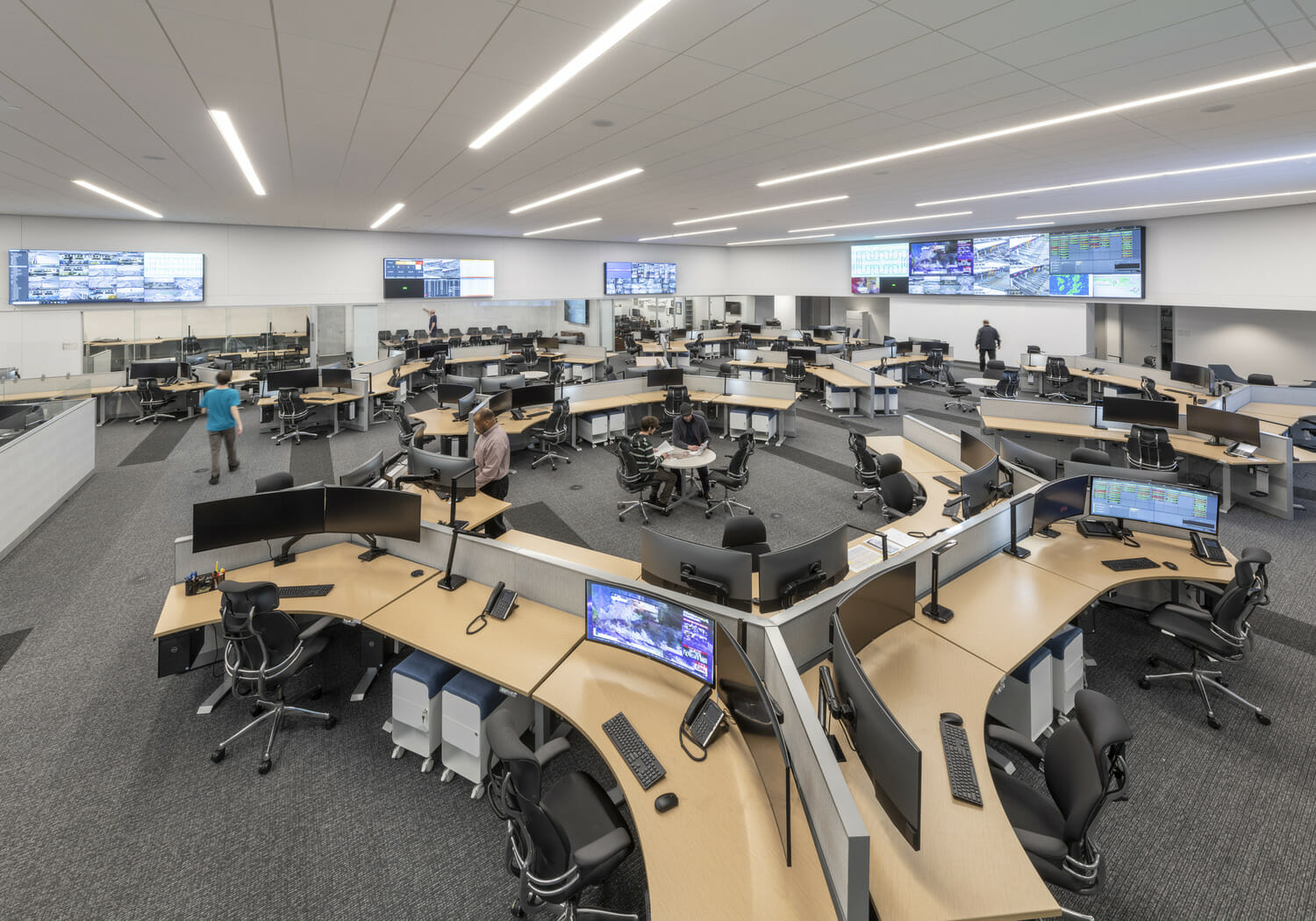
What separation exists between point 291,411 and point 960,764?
33.6ft

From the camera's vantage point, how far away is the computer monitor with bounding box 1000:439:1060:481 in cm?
475

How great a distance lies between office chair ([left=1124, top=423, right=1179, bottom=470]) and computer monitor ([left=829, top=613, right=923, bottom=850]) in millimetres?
6392

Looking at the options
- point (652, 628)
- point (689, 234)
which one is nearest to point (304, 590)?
point (652, 628)

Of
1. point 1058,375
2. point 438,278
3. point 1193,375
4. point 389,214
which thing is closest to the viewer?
point 1193,375

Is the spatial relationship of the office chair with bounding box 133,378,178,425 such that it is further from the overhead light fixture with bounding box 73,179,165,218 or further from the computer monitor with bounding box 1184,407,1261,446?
the computer monitor with bounding box 1184,407,1261,446

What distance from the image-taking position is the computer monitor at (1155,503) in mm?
3957

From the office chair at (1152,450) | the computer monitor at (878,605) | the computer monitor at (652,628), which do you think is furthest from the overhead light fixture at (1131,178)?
the computer monitor at (652,628)

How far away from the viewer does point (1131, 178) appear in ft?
24.3

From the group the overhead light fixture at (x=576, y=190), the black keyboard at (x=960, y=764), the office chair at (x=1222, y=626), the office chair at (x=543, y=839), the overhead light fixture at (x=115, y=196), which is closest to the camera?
the office chair at (x=543, y=839)

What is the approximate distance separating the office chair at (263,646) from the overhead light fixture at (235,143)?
12.9ft

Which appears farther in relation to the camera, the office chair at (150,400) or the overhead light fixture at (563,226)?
the overhead light fixture at (563,226)

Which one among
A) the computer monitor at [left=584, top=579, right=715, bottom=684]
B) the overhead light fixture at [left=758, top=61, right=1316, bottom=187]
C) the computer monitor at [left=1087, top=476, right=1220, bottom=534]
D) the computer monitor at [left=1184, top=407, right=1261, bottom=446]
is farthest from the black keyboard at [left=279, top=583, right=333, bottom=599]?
the computer monitor at [left=1184, top=407, right=1261, bottom=446]

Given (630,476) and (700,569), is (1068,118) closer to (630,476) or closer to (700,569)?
(630,476)

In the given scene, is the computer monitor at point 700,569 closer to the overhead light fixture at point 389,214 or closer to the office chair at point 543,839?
the office chair at point 543,839
